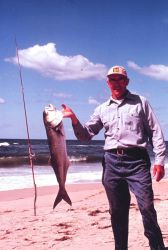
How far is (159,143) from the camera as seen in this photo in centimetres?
439

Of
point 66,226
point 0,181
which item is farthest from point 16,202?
point 0,181

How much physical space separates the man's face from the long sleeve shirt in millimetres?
72

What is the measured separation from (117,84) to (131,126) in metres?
0.49

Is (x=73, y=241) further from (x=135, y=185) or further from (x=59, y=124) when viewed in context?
(x=59, y=124)

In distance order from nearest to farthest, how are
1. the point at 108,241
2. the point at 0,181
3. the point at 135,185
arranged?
the point at 135,185 < the point at 108,241 < the point at 0,181

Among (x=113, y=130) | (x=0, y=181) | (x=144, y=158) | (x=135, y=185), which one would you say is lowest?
(x=0, y=181)

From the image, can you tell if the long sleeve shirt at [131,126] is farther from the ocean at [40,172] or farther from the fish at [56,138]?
the ocean at [40,172]

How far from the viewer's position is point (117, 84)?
4.55 meters

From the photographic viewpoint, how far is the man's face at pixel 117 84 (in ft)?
14.9

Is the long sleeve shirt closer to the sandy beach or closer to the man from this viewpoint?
the man

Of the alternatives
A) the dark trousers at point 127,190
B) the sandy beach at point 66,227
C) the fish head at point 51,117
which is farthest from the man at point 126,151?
the sandy beach at point 66,227

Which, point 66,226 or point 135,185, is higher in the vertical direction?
point 135,185

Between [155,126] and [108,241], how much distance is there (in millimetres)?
2182

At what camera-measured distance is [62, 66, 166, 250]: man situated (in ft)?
14.2
